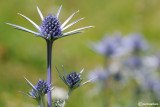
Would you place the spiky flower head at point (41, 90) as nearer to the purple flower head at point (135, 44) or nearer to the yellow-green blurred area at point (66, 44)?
the yellow-green blurred area at point (66, 44)

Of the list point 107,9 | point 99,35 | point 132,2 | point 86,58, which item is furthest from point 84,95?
point 132,2

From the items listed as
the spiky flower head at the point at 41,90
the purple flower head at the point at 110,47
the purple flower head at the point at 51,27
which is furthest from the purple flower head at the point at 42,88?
the purple flower head at the point at 110,47

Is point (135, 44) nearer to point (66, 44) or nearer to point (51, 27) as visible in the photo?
point (66, 44)

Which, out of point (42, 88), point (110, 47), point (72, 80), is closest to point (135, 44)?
point (110, 47)

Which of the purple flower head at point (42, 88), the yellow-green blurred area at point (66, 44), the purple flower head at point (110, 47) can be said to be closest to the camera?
the purple flower head at point (42, 88)

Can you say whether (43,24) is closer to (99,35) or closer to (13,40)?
(13,40)

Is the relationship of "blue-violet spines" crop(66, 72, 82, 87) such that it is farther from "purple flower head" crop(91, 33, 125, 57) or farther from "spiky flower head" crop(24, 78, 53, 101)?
"purple flower head" crop(91, 33, 125, 57)
